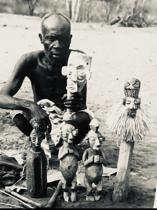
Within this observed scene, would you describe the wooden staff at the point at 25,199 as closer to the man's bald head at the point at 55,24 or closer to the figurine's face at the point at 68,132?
the figurine's face at the point at 68,132

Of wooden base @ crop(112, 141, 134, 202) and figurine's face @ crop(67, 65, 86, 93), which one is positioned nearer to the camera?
wooden base @ crop(112, 141, 134, 202)

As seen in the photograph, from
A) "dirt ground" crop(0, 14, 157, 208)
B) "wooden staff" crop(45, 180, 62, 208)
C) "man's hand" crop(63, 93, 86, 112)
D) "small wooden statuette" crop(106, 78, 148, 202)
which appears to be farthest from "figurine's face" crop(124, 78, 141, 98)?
"wooden staff" crop(45, 180, 62, 208)

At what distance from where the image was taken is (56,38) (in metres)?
5.53

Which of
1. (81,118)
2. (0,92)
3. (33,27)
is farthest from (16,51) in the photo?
(81,118)

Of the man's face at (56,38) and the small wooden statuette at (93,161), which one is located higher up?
the man's face at (56,38)

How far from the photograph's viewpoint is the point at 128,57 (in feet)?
36.6

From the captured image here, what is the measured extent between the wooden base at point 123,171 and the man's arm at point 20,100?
71cm

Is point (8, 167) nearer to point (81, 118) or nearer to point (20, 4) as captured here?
point (81, 118)

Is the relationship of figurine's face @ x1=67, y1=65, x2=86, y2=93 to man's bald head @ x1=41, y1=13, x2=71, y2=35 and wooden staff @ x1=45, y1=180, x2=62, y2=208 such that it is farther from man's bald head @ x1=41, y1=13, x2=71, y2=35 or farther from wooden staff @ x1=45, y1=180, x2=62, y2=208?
wooden staff @ x1=45, y1=180, x2=62, y2=208

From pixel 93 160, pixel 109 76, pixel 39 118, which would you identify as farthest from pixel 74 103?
pixel 109 76

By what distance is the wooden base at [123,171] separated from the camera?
473cm

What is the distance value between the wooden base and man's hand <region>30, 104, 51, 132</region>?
0.70 meters

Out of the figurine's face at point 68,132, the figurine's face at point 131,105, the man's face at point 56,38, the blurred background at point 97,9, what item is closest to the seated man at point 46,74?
the man's face at point 56,38

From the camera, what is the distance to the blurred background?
45.3ft
